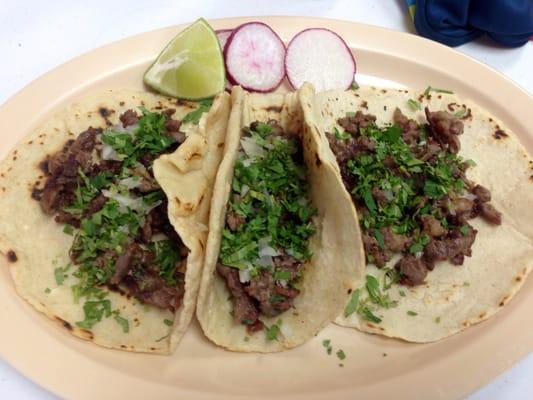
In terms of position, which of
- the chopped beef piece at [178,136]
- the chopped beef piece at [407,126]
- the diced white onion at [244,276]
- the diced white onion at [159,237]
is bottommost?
the diced white onion at [244,276]

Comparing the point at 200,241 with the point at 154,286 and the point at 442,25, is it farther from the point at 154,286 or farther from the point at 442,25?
the point at 442,25

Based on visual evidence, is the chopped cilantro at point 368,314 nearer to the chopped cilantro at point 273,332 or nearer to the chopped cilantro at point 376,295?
the chopped cilantro at point 376,295

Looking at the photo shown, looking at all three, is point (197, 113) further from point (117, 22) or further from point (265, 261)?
point (117, 22)

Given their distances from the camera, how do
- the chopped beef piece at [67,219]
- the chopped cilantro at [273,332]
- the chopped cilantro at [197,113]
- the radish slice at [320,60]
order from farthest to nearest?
the radish slice at [320,60], the chopped cilantro at [197,113], the chopped beef piece at [67,219], the chopped cilantro at [273,332]

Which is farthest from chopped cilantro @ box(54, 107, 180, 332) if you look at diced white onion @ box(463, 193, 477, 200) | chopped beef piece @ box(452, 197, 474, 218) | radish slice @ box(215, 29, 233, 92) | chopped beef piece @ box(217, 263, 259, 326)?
diced white onion @ box(463, 193, 477, 200)

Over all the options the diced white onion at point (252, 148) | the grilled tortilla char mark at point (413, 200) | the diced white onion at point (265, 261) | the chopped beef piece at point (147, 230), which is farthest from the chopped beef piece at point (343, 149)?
the chopped beef piece at point (147, 230)

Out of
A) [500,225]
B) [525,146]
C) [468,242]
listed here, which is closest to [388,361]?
[468,242]
